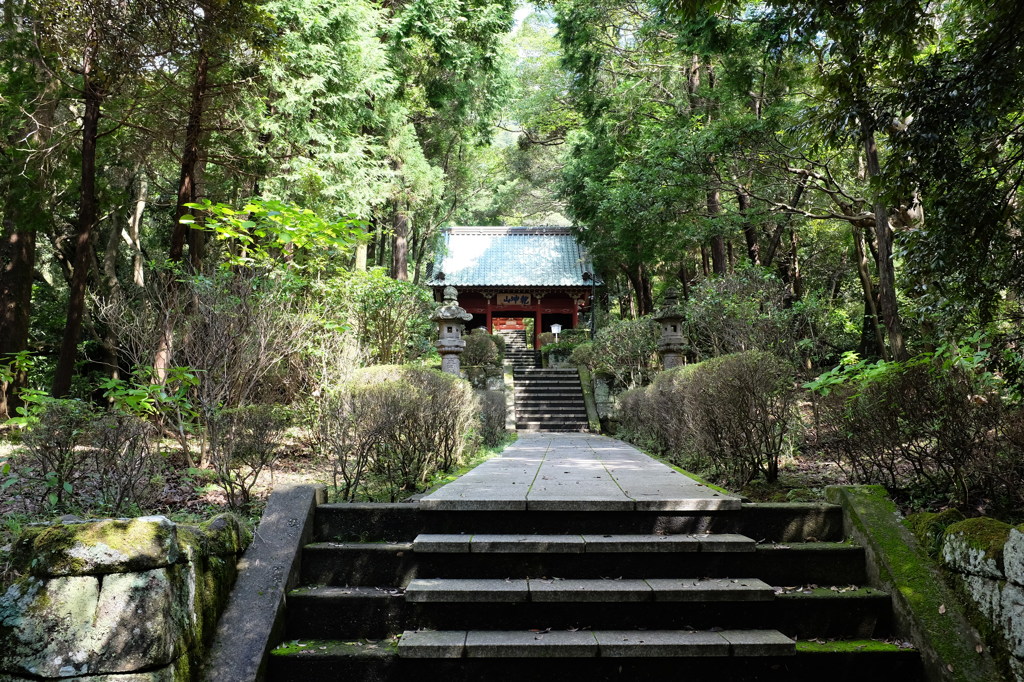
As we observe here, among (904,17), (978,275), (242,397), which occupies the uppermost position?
(904,17)

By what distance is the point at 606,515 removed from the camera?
3.68m

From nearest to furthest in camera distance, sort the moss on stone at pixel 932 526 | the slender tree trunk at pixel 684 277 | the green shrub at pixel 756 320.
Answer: the moss on stone at pixel 932 526 → the green shrub at pixel 756 320 → the slender tree trunk at pixel 684 277

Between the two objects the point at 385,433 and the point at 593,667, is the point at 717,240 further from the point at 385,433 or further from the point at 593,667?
the point at 593,667

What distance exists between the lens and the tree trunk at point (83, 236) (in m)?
6.41

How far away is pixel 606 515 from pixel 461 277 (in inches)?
741

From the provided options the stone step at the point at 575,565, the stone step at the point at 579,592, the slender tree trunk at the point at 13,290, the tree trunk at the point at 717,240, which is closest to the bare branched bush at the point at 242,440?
the stone step at the point at 575,565

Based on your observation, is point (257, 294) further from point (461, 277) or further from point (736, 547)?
point (461, 277)

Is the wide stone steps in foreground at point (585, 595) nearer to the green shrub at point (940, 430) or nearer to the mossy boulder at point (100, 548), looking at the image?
the green shrub at point (940, 430)

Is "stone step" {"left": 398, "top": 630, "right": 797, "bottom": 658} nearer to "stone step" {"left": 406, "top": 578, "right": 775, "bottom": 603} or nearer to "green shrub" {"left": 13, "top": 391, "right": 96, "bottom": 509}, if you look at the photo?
"stone step" {"left": 406, "top": 578, "right": 775, "bottom": 603}

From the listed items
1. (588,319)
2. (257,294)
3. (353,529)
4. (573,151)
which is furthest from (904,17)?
(588,319)

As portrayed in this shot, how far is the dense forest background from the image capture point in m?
3.73

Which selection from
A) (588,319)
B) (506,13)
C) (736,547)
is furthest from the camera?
(588,319)

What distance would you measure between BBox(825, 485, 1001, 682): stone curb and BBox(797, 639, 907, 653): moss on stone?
138mm

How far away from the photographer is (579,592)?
10.3 feet
